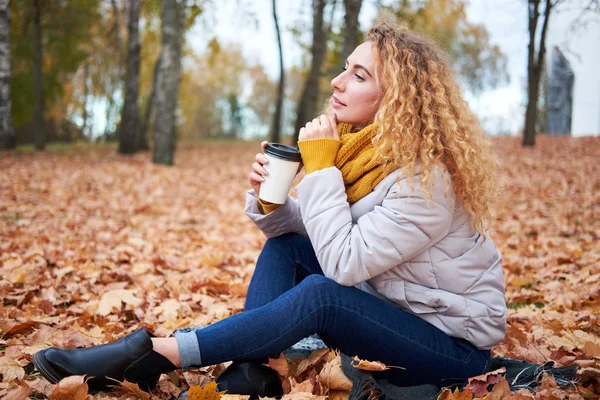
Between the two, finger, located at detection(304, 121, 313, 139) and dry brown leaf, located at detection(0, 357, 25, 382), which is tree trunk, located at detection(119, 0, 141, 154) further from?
finger, located at detection(304, 121, 313, 139)

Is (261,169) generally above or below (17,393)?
above

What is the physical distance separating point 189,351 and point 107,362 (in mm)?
278

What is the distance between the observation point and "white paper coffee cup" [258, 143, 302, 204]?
2.05 m

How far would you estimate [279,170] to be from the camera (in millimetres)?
2072

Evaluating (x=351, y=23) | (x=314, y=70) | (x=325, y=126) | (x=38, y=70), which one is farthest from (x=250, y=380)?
(x=38, y=70)

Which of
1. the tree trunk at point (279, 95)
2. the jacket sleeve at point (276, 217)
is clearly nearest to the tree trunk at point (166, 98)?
the tree trunk at point (279, 95)

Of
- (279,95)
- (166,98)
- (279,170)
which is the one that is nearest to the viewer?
(279,170)

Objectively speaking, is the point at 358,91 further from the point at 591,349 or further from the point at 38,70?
the point at 38,70

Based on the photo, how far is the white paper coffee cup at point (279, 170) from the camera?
205 centimetres

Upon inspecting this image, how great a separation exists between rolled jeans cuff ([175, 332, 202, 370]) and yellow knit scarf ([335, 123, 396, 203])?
2.56 ft

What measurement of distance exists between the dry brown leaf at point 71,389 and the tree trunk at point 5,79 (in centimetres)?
1032

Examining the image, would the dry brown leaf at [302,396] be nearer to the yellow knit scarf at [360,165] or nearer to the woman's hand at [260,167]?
the yellow knit scarf at [360,165]

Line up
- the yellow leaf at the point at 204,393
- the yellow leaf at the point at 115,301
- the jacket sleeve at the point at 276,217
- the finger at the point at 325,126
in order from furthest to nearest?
the yellow leaf at the point at 115,301, the jacket sleeve at the point at 276,217, the finger at the point at 325,126, the yellow leaf at the point at 204,393

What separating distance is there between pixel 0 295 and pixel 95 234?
6.73ft
